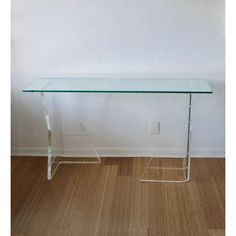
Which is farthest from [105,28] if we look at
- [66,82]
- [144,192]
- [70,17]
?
[144,192]

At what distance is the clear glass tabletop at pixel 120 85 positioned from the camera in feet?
8.69

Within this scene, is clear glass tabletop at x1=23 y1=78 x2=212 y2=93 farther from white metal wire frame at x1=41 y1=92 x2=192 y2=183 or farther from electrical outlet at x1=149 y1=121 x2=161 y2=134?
electrical outlet at x1=149 y1=121 x2=161 y2=134

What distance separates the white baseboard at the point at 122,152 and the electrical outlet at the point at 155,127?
185 millimetres

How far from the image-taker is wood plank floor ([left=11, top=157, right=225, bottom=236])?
2.18 metres

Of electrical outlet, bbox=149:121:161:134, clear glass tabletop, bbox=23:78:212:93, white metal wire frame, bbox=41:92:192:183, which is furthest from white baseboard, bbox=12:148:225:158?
clear glass tabletop, bbox=23:78:212:93

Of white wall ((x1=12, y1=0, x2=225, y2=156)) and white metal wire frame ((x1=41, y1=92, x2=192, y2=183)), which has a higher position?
white wall ((x1=12, y1=0, x2=225, y2=156))

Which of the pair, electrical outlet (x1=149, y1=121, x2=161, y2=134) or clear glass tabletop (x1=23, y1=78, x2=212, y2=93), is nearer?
clear glass tabletop (x1=23, y1=78, x2=212, y2=93)

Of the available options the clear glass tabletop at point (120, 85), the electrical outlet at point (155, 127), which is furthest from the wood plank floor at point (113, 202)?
the clear glass tabletop at point (120, 85)

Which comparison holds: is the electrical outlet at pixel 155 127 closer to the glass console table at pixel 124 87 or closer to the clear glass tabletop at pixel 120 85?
the glass console table at pixel 124 87

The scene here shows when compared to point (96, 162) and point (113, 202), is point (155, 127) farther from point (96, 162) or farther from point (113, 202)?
point (113, 202)

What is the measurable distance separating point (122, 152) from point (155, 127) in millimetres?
385

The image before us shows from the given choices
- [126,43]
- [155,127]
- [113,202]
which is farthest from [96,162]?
[126,43]

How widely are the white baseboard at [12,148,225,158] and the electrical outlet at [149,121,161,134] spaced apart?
0.61 feet
